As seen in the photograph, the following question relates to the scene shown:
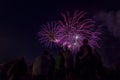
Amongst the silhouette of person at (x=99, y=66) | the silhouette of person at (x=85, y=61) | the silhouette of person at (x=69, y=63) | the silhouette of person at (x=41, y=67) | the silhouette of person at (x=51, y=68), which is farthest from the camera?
the silhouette of person at (x=51, y=68)

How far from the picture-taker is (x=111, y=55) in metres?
93.8

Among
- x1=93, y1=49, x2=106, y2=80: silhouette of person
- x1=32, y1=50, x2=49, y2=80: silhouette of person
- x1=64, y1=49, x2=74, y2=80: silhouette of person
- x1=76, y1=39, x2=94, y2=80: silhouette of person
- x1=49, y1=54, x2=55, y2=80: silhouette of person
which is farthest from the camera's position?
x1=49, y1=54, x2=55, y2=80: silhouette of person

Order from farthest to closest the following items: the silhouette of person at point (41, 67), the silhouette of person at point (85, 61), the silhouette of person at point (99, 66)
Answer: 1. the silhouette of person at point (99, 66)
2. the silhouette of person at point (85, 61)
3. the silhouette of person at point (41, 67)

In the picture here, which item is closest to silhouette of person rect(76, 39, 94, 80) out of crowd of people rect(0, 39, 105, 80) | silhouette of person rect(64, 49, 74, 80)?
crowd of people rect(0, 39, 105, 80)

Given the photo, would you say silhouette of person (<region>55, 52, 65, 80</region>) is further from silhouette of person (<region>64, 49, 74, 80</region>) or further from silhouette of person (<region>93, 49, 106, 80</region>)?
silhouette of person (<region>93, 49, 106, 80</region>)

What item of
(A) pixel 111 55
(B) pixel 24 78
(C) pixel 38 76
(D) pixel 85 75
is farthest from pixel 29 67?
(A) pixel 111 55

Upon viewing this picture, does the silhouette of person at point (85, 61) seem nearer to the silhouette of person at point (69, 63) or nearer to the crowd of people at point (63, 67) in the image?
the crowd of people at point (63, 67)

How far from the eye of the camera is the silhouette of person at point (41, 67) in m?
16.1

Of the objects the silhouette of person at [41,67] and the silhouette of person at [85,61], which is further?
the silhouette of person at [85,61]

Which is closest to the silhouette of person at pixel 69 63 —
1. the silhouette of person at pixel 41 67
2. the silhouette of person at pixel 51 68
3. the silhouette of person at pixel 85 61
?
the silhouette of person at pixel 85 61

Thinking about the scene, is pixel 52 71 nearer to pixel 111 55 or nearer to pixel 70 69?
pixel 70 69

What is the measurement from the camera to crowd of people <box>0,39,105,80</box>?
1612 centimetres

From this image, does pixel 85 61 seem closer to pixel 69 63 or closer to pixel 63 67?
pixel 69 63

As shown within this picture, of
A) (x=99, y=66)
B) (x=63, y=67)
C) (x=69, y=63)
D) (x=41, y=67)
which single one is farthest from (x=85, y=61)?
(x=41, y=67)
